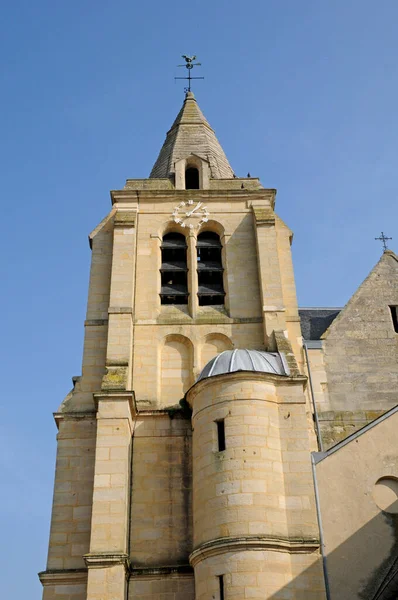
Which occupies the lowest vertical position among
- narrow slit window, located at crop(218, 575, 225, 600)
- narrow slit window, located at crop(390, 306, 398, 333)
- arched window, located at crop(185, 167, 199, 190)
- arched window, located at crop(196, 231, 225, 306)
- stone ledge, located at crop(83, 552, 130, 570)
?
narrow slit window, located at crop(218, 575, 225, 600)

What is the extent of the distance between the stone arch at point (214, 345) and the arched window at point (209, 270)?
4.40 ft

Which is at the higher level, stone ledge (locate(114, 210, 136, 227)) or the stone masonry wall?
stone ledge (locate(114, 210, 136, 227))

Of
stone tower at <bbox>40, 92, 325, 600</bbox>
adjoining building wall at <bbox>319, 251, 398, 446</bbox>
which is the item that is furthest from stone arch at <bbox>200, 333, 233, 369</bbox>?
adjoining building wall at <bbox>319, 251, 398, 446</bbox>

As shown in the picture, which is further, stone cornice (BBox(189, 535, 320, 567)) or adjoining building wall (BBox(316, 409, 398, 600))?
adjoining building wall (BBox(316, 409, 398, 600))

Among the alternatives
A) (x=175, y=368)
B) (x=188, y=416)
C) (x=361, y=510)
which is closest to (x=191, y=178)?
(x=175, y=368)

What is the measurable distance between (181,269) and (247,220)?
8.30 feet

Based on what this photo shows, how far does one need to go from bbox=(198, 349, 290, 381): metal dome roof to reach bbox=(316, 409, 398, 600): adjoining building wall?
7.65 ft

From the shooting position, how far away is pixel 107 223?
23.0 meters

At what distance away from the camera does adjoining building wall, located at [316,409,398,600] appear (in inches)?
617

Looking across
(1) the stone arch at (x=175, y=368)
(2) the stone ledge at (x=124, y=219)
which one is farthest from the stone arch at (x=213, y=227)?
(1) the stone arch at (x=175, y=368)

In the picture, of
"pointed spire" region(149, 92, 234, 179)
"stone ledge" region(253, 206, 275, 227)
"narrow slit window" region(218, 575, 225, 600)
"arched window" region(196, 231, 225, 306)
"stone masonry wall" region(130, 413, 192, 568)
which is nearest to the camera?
"narrow slit window" region(218, 575, 225, 600)

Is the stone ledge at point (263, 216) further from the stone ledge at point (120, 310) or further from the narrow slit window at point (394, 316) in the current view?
the stone ledge at point (120, 310)

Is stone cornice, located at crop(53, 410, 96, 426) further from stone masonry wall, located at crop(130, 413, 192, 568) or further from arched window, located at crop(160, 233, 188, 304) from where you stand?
arched window, located at crop(160, 233, 188, 304)

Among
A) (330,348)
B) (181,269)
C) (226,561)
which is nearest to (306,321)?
(330,348)
